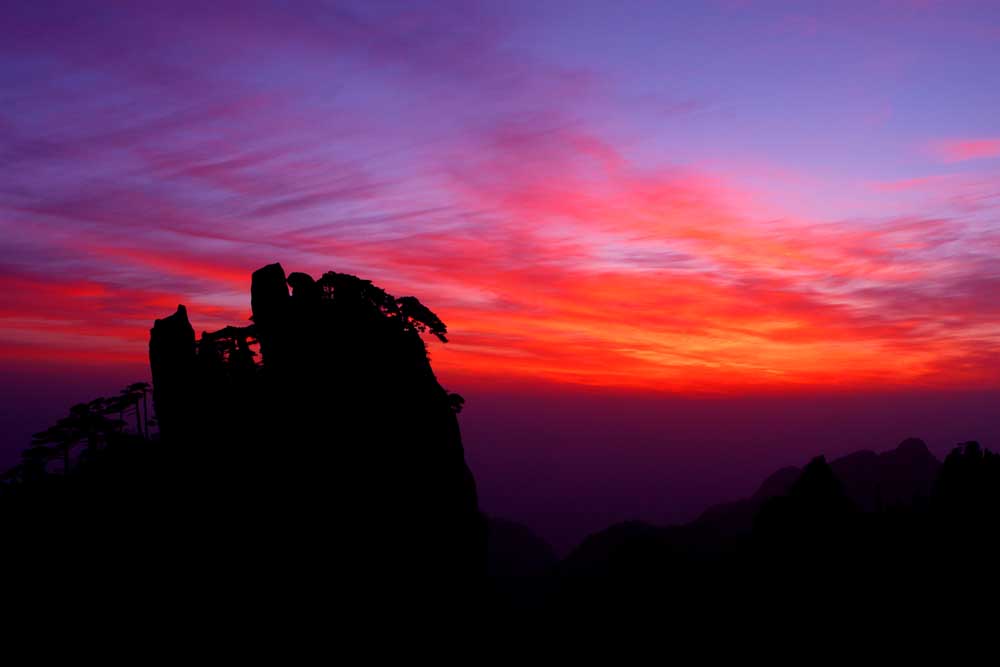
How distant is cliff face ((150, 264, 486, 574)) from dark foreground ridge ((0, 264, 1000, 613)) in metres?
0.11

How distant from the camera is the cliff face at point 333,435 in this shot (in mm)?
50031

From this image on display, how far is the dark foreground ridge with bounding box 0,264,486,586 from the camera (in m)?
49.8

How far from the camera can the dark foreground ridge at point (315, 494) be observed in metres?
50.0

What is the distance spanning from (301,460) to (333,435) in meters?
2.94

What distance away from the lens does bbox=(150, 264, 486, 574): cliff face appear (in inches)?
1970

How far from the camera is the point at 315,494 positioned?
50.0 meters

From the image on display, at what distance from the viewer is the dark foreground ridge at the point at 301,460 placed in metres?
49.8

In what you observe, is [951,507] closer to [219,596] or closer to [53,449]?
[219,596]

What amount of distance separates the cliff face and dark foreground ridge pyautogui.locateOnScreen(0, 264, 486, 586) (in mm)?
103

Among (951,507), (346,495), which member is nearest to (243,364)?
(346,495)

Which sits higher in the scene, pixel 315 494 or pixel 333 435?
pixel 333 435

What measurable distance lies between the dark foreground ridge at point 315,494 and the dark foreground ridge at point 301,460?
0.42ft

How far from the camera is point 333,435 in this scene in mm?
51281

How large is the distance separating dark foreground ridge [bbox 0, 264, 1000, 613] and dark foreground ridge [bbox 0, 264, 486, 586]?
A: 127mm
